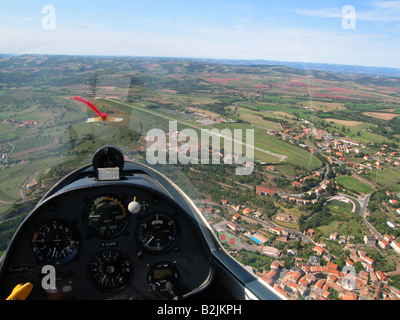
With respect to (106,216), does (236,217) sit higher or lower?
lower

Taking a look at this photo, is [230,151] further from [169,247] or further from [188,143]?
[169,247]

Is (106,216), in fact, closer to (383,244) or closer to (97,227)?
(97,227)

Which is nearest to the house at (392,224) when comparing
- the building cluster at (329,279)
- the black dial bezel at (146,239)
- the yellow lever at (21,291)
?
the building cluster at (329,279)

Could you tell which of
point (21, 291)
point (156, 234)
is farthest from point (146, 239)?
point (21, 291)

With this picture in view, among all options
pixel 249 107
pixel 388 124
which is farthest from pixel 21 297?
pixel 249 107

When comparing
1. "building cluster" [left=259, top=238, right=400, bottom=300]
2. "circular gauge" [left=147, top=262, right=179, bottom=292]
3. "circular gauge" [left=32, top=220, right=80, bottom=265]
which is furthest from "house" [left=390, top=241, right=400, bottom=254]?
"circular gauge" [left=32, top=220, right=80, bottom=265]

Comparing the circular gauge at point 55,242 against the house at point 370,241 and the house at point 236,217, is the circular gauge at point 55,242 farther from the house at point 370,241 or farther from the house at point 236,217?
the house at point 370,241
